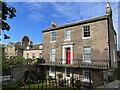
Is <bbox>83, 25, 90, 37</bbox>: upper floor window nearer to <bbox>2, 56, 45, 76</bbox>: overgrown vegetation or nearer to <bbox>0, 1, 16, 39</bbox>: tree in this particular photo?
<bbox>2, 56, 45, 76</bbox>: overgrown vegetation

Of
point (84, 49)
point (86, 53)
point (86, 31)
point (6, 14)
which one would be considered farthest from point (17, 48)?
point (6, 14)

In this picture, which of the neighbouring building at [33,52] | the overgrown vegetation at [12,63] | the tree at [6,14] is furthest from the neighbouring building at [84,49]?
the neighbouring building at [33,52]

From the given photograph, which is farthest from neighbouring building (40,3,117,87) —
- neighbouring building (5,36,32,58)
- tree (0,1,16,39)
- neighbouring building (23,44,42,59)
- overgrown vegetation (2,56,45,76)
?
neighbouring building (5,36,32,58)

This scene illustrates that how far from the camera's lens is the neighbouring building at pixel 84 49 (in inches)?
594

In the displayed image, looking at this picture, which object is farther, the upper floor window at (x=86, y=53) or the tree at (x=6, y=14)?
the upper floor window at (x=86, y=53)

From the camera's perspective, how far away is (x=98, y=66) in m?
14.9

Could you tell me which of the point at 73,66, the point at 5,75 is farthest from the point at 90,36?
the point at 5,75

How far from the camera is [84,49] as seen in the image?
17.2 meters

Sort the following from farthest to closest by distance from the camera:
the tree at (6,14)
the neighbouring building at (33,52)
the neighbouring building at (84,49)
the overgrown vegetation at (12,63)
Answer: the neighbouring building at (33,52) < the neighbouring building at (84,49) < the overgrown vegetation at (12,63) < the tree at (6,14)

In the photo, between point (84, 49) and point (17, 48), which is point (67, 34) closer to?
point (84, 49)

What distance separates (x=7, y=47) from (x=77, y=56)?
26.8 meters

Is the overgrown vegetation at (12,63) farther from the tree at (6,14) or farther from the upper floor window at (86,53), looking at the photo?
the tree at (6,14)

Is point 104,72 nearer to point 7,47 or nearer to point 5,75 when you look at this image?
point 5,75

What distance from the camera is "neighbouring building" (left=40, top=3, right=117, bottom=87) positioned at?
1509cm
